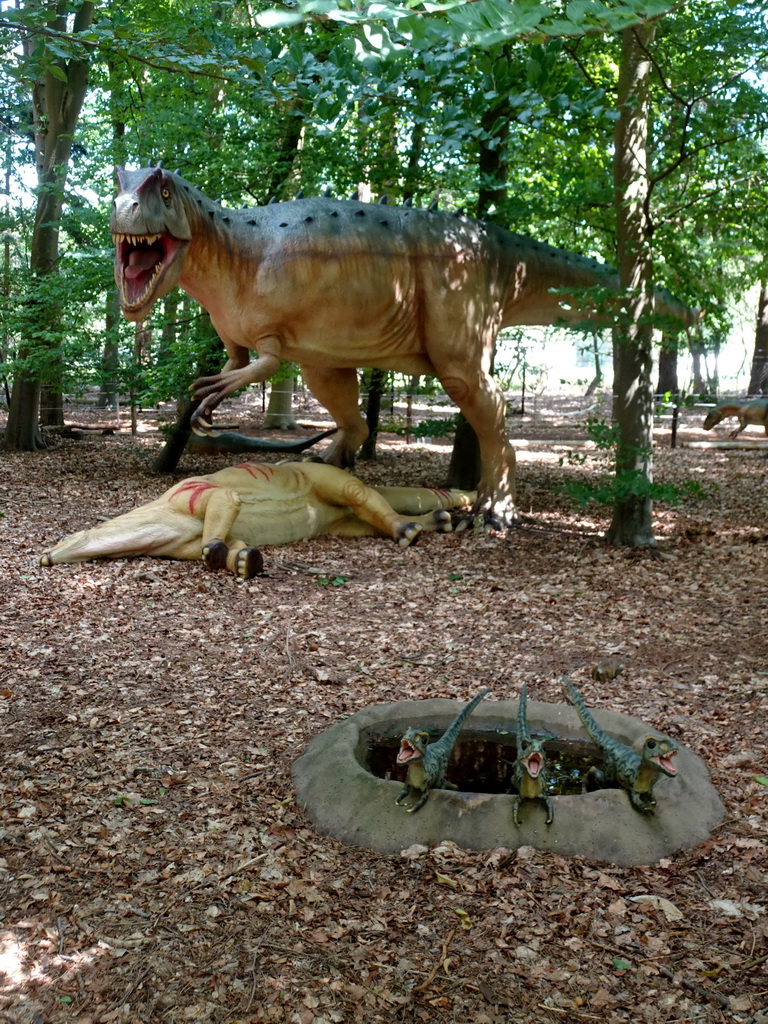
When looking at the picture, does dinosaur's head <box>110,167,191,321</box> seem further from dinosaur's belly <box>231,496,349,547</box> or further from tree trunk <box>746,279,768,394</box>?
tree trunk <box>746,279,768,394</box>

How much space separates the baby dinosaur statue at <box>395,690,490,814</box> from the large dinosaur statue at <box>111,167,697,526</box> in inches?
162

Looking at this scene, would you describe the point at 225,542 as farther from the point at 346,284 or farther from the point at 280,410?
the point at 280,410

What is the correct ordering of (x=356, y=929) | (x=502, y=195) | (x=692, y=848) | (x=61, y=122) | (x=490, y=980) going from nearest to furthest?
(x=490, y=980)
(x=356, y=929)
(x=692, y=848)
(x=502, y=195)
(x=61, y=122)

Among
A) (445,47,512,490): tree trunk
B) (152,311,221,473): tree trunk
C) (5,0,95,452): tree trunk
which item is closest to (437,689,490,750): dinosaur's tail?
(445,47,512,490): tree trunk

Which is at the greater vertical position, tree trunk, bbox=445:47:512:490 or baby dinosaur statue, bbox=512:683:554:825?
tree trunk, bbox=445:47:512:490

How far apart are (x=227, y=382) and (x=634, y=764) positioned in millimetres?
4623

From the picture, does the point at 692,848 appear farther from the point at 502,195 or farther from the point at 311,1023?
the point at 502,195

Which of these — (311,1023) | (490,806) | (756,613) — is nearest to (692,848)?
(490,806)

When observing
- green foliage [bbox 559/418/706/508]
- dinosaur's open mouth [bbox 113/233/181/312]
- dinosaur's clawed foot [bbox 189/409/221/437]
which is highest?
dinosaur's open mouth [bbox 113/233/181/312]

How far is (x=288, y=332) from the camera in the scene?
287 inches

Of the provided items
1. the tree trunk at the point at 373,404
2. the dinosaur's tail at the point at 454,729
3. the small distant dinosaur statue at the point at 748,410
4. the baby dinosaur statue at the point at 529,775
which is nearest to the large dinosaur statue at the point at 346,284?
the tree trunk at the point at 373,404

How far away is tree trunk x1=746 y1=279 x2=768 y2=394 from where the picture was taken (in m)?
17.1

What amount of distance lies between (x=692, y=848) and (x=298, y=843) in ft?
A: 4.67

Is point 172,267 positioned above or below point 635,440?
above
